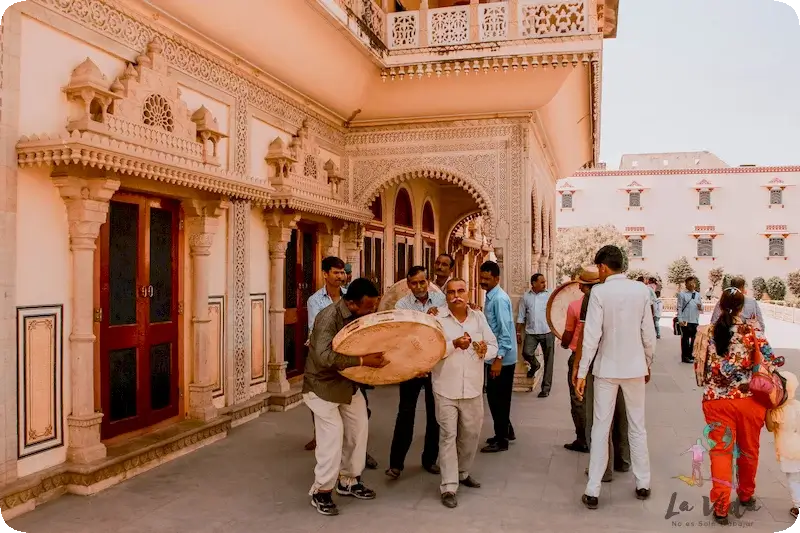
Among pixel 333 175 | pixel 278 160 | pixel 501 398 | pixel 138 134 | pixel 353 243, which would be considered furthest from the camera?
pixel 353 243

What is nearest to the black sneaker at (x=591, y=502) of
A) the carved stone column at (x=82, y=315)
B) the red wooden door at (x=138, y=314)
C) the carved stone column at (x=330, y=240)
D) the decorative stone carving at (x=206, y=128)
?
the carved stone column at (x=82, y=315)

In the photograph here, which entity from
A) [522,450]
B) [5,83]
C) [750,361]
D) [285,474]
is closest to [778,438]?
[750,361]

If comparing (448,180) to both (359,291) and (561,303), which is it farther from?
(359,291)

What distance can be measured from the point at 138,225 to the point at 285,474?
2470mm

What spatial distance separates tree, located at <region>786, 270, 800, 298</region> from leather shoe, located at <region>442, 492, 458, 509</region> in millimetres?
36726

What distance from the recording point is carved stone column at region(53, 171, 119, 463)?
4.45 m

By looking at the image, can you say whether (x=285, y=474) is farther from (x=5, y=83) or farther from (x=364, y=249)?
(x=364, y=249)

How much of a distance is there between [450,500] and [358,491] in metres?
0.65

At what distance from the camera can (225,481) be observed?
15.5 ft

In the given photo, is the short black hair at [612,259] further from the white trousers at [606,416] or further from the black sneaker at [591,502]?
the black sneaker at [591,502]

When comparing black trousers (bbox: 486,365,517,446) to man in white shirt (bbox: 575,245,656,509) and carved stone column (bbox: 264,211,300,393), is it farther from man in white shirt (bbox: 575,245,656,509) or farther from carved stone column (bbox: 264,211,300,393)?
carved stone column (bbox: 264,211,300,393)

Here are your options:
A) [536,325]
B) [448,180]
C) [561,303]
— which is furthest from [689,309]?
[448,180]

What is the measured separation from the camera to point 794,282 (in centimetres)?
3438

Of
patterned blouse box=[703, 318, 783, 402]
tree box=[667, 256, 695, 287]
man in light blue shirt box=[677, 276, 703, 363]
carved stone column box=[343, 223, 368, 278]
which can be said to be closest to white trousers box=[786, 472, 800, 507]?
patterned blouse box=[703, 318, 783, 402]
